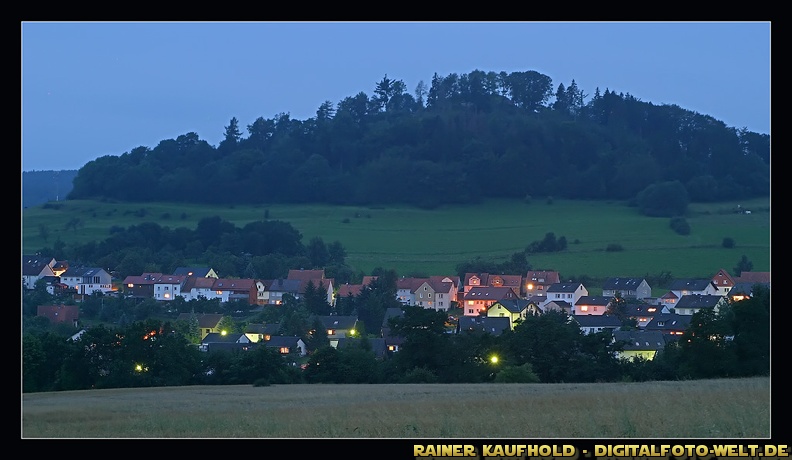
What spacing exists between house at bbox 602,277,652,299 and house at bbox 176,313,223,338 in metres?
18.3

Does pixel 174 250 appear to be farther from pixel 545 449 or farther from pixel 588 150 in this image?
pixel 545 449

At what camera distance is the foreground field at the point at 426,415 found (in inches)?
403

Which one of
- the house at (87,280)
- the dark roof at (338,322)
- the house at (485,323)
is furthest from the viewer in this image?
the house at (87,280)

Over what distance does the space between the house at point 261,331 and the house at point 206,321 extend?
46.3 inches

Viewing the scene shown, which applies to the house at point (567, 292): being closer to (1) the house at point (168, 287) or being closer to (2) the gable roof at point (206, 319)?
(2) the gable roof at point (206, 319)

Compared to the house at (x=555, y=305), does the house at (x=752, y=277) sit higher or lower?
Result: higher

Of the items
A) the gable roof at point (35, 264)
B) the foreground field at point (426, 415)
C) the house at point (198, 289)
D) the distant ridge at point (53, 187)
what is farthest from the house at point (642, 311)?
the distant ridge at point (53, 187)

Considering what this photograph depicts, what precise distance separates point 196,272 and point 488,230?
18953mm

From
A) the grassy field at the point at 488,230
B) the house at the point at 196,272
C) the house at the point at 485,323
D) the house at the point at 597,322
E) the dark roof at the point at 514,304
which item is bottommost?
the house at the point at 597,322

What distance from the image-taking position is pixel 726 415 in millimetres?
10695

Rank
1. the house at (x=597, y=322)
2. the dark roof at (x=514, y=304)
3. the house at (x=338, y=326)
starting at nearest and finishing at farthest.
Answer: the house at (x=338, y=326) < the house at (x=597, y=322) < the dark roof at (x=514, y=304)

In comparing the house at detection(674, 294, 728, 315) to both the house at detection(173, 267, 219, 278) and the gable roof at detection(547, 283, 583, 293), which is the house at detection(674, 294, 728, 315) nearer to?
the gable roof at detection(547, 283, 583, 293)

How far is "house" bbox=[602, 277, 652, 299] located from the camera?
46250 millimetres
